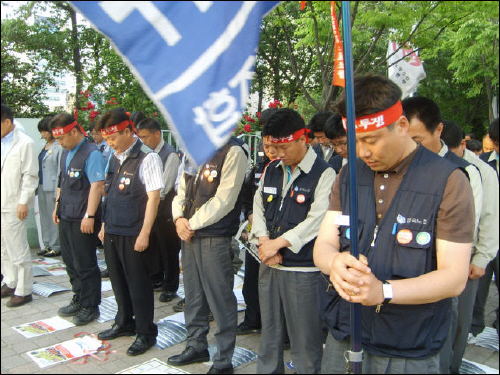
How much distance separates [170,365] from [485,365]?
8.05 ft

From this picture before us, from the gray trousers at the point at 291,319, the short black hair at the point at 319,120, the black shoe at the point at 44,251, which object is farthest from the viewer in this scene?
the black shoe at the point at 44,251

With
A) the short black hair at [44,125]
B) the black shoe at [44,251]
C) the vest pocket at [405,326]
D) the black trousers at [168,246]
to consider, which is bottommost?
the black shoe at [44,251]

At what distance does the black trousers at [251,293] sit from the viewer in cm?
431

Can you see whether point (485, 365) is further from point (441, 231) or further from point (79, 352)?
point (79, 352)

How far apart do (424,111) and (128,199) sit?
7.70 ft

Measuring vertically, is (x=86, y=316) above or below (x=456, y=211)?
below

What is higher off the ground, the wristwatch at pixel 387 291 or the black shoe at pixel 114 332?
the wristwatch at pixel 387 291

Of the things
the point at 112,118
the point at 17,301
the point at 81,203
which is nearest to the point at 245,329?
the point at 81,203

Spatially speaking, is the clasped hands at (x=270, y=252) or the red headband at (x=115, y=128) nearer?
the clasped hands at (x=270, y=252)

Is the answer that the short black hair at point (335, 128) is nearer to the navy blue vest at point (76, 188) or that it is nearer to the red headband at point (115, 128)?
the red headband at point (115, 128)

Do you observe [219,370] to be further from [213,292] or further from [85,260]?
[85,260]

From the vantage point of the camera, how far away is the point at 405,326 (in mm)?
1799

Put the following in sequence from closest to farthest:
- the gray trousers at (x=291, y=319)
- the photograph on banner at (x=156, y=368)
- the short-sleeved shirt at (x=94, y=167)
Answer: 1. the gray trousers at (x=291, y=319)
2. the photograph on banner at (x=156, y=368)
3. the short-sleeved shirt at (x=94, y=167)

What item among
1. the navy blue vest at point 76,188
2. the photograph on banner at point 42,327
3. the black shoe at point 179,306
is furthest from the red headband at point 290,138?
the photograph on banner at point 42,327
